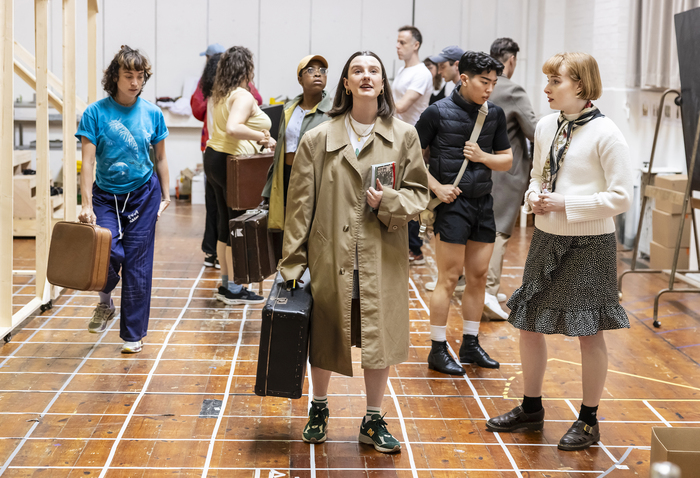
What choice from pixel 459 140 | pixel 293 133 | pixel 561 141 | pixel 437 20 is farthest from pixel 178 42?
pixel 561 141

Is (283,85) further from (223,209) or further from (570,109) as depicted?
(570,109)

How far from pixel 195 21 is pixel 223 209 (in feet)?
19.9

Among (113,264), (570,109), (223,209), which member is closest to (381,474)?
(570,109)

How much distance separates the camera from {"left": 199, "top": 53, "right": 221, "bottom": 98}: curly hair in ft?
18.6

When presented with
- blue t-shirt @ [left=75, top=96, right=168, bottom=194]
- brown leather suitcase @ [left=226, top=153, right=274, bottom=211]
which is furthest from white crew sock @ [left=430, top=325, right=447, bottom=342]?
blue t-shirt @ [left=75, top=96, right=168, bottom=194]

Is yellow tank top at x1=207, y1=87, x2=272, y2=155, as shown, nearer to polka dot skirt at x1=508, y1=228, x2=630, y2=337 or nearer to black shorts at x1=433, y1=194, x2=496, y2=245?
black shorts at x1=433, y1=194, x2=496, y2=245

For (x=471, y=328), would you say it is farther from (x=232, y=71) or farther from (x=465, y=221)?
(x=232, y=71)

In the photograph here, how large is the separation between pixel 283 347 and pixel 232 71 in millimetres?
2600

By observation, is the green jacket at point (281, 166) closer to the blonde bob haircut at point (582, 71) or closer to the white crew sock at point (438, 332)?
the white crew sock at point (438, 332)

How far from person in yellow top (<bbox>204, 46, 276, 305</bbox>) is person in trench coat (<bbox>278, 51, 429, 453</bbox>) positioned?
1.93 metres

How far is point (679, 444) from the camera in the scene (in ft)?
8.53

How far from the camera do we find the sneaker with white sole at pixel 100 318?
4.36 meters

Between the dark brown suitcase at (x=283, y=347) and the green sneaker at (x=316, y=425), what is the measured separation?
0.88 feet

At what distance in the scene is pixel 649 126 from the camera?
298 inches
